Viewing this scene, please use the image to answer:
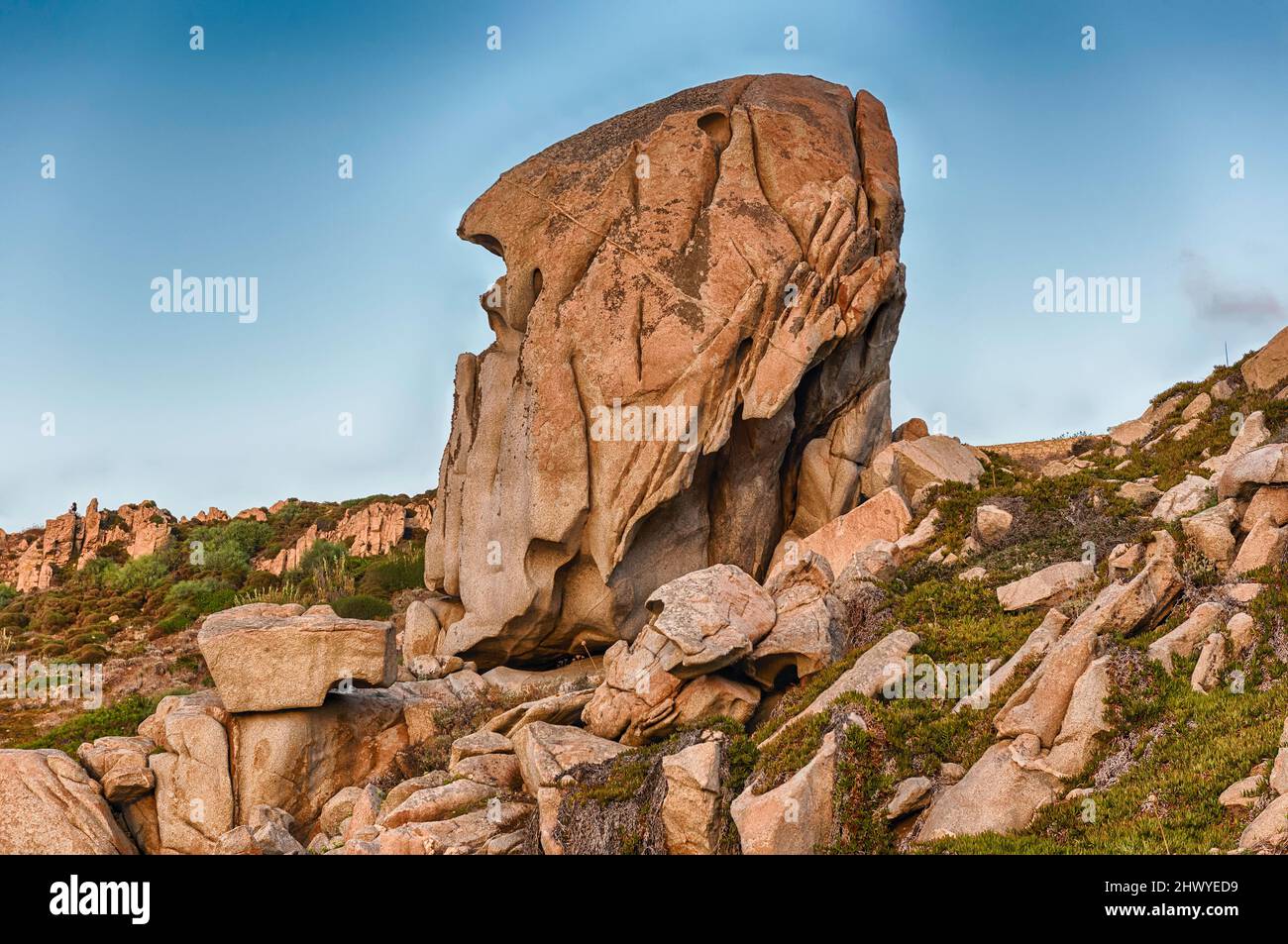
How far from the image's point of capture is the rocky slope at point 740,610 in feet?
47.0

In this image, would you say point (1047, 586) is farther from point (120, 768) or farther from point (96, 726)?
point (96, 726)

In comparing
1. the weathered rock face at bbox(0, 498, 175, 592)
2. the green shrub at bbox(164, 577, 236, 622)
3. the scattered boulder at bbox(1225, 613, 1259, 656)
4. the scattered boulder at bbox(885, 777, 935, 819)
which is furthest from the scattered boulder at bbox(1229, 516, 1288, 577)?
the weathered rock face at bbox(0, 498, 175, 592)

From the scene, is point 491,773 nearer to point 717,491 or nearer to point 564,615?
point 564,615

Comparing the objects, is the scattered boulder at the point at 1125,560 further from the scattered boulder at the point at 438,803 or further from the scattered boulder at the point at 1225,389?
the scattered boulder at the point at 1225,389

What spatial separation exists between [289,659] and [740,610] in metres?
8.24

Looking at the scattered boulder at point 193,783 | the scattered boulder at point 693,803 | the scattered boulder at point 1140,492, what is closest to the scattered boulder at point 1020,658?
the scattered boulder at point 693,803

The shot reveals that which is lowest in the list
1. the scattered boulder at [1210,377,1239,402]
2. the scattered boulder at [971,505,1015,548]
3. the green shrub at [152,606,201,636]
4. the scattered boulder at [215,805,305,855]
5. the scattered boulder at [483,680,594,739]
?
the green shrub at [152,606,201,636]

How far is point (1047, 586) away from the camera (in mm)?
19359

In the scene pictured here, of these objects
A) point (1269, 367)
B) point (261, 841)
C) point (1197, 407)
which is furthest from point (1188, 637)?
point (1197, 407)

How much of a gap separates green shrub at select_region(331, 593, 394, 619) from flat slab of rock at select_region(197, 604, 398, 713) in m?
13.2

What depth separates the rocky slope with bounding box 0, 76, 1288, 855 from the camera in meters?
14.3

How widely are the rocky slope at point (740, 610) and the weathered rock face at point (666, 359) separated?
8 cm

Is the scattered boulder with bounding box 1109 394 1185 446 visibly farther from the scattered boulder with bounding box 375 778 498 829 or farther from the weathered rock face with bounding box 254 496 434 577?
the weathered rock face with bounding box 254 496 434 577

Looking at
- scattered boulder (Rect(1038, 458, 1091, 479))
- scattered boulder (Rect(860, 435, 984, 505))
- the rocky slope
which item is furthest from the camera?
scattered boulder (Rect(1038, 458, 1091, 479))
